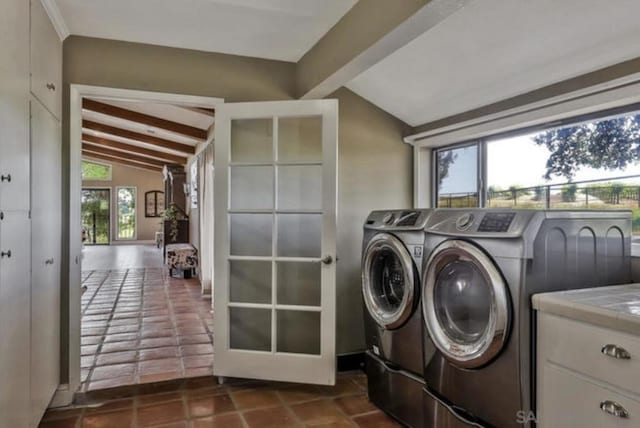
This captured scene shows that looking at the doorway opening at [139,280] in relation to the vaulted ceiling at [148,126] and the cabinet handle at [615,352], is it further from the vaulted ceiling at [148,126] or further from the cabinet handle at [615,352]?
the cabinet handle at [615,352]

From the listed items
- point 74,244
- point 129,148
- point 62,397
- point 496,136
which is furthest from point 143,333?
point 129,148

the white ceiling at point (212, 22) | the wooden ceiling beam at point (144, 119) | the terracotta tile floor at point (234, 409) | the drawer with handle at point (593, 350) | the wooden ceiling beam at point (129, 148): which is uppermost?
the wooden ceiling beam at point (129, 148)

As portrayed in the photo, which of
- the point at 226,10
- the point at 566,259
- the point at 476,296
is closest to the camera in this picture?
the point at 566,259

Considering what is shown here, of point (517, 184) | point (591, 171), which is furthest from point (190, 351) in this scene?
point (591, 171)

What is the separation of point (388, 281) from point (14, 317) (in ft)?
6.37

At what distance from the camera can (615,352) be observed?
1.35 meters

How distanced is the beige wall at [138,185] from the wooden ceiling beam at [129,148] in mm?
4289

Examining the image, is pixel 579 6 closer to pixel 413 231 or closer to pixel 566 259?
pixel 566 259

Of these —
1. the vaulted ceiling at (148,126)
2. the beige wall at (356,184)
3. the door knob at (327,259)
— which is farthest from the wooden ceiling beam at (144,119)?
the door knob at (327,259)

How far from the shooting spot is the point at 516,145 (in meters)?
2.75

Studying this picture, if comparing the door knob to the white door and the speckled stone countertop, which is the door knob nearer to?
the white door

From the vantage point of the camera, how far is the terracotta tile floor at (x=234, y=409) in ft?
7.80

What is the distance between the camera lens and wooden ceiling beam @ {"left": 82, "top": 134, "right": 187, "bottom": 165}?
9.16 m

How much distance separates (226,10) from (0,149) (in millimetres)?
1347
